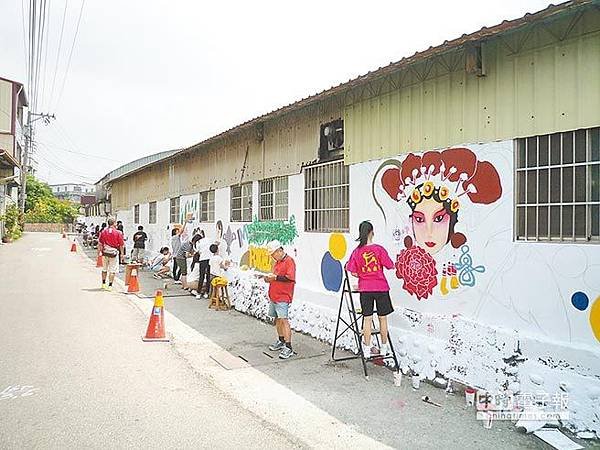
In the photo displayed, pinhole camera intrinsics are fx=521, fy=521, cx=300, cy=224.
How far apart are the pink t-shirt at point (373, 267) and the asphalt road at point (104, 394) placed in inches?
90.4

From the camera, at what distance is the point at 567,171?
16.8 ft

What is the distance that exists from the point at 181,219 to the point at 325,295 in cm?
990

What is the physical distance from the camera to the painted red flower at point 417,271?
657 centimetres

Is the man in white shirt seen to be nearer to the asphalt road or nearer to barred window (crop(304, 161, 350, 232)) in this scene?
the asphalt road

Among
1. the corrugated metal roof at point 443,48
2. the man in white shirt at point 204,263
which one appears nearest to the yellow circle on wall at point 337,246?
the corrugated metal roof at point 443,48

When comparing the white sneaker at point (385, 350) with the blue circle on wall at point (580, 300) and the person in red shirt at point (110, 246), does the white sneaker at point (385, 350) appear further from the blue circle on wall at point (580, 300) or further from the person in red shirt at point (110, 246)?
the person in red shirt at point (110, 246)

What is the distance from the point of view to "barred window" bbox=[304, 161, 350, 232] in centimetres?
850

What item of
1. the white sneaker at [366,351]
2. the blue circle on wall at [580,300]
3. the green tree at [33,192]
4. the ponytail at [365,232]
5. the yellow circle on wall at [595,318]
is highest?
the green tree at [33,192]

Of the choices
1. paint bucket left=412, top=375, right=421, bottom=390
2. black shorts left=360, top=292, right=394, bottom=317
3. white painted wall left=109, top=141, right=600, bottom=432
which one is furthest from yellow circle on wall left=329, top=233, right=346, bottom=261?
paint bucket left=412, top=375, right=421, bottom=390

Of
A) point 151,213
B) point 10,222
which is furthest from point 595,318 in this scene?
point 10,222

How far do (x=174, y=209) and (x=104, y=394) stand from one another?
518 inches

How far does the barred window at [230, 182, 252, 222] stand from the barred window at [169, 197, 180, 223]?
544 centimetres

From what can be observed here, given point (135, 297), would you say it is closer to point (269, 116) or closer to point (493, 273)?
point (269, 116)

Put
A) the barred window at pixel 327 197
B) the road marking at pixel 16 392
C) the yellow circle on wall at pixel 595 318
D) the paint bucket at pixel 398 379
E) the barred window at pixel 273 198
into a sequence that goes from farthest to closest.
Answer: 1. the barred window at pixel 273 198
2. the barred window at pixel 327 197
3. the paint bucket at pixel 398 379
4. the road marking at pixel 16 392
5. the yellow circle on wall at pixel 595 318
